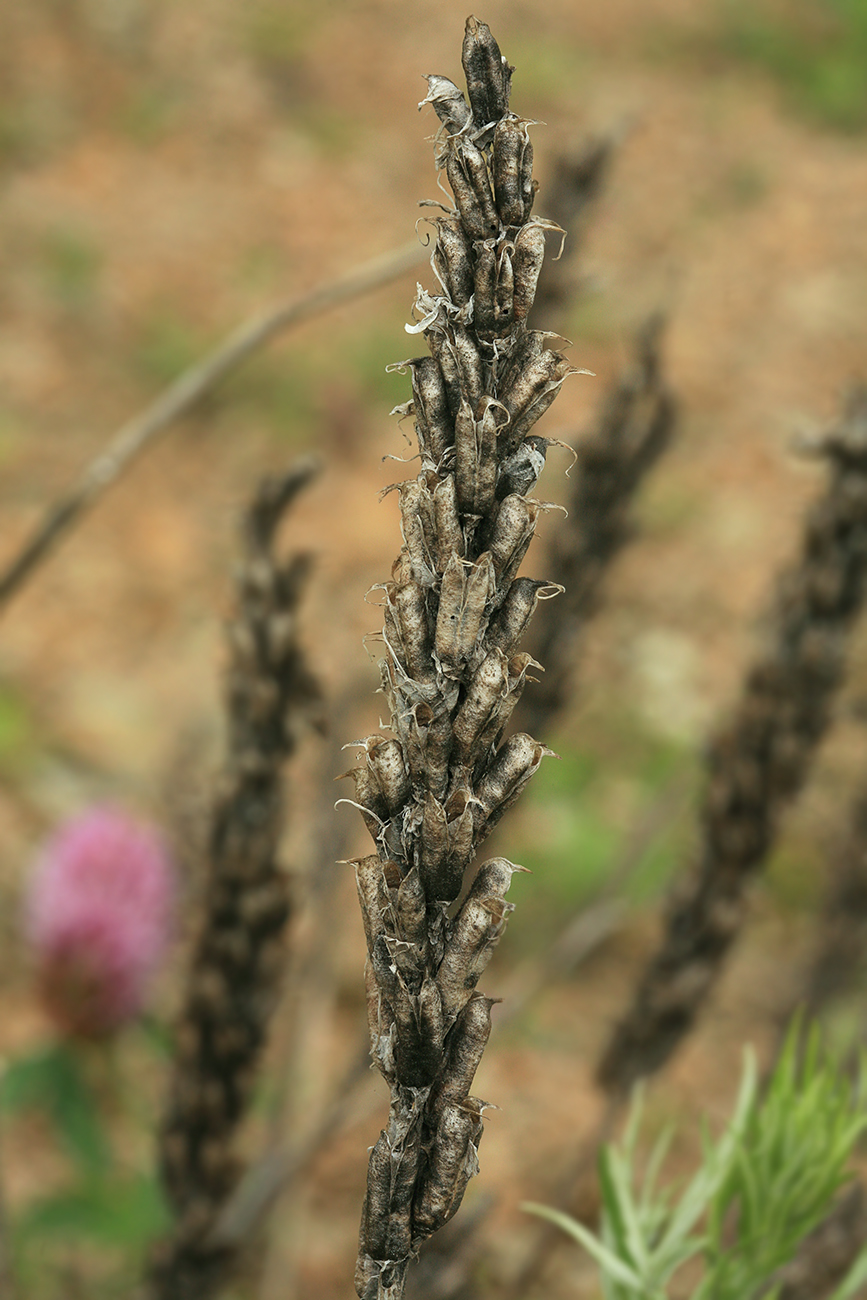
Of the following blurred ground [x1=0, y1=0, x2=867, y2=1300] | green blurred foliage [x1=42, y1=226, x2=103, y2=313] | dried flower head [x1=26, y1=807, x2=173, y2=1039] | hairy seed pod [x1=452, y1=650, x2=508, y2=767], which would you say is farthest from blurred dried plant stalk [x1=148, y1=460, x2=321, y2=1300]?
green blurred foliage [x1=42, y1=226, x2=103, y2=313]

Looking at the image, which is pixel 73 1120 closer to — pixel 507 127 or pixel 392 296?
pixel 507 127

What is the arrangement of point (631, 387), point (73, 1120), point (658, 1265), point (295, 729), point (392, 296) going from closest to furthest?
point (658, 1265) < point (295, 729) < point (631, 387) < point (73, 1120) < point (392, 296)

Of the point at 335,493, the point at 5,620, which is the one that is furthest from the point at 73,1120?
the point at 335,493

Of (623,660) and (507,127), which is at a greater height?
(623,660)

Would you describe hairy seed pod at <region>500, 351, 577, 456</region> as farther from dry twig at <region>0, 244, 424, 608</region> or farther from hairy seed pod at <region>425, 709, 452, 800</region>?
dry twig at <region>0, 244, 424, 608</region>

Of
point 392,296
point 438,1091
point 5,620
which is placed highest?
point 392,296
